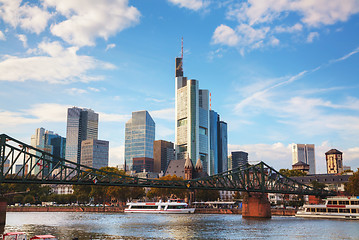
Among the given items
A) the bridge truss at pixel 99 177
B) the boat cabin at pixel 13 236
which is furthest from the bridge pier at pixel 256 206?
the boat cabin at pixel 13 236

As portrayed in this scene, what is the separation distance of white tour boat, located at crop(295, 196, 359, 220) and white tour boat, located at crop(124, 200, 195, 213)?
195 ft

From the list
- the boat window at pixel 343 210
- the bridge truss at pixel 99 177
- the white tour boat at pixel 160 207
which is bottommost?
the white tour boat at pixel 160 207

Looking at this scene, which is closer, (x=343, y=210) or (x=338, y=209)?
(x=343, y=210)

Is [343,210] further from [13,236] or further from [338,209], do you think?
[13,236]

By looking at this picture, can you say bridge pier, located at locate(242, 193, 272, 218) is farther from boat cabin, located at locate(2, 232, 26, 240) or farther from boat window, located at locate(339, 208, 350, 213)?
boat cabin, located at locate(2, 232, 26, 240)

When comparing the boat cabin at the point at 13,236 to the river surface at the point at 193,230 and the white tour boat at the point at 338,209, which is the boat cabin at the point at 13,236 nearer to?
the river surface at the point at 193,230

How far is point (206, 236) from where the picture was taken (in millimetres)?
63688

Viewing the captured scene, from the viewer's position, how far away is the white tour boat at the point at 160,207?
16475 centimetres

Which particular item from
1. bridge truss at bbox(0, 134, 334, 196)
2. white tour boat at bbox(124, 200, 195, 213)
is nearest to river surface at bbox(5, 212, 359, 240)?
bridge truss at bbox(0, 134, 334, 196)

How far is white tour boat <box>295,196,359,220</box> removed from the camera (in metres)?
105

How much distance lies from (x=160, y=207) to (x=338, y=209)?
78.6m

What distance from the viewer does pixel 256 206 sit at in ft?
383

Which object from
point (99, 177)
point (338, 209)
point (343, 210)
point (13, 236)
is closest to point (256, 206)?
point (338, 209)

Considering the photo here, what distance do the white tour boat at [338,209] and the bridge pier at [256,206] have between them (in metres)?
13.4
